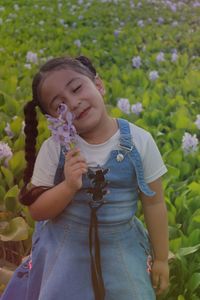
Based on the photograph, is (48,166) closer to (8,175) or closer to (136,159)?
(136,159)

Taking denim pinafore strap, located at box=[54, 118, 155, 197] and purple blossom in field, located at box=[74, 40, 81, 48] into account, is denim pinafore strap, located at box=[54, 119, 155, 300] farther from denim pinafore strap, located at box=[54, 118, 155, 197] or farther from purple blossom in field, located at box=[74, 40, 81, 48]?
purple blossom in field, located at box=[74, 40, 81, 48]

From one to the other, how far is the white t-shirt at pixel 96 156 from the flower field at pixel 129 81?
2.00ft

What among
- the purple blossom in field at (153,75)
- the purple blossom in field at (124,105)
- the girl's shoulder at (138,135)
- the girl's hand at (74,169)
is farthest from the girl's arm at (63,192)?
the purple blossom in field at (153,75)

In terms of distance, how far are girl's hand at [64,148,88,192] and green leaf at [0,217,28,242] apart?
952mm

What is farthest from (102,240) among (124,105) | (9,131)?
(124,105)

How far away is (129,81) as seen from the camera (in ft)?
16.1

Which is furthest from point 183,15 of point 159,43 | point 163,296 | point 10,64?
point 163,296

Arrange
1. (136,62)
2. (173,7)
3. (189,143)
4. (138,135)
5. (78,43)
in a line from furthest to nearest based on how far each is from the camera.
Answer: (173,7)
(78,43)
(136,62)
(189,143)
(138,135)

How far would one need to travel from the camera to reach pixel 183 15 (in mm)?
9000

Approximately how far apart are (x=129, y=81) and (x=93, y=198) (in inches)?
123

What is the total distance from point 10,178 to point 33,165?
3.41 feet

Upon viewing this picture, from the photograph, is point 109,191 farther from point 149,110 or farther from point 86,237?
point 149,110

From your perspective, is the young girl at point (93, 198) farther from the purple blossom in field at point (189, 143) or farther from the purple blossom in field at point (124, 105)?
the purple blossom in field at point (124, 105)

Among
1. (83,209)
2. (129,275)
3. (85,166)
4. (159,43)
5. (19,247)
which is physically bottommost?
(159,43)
